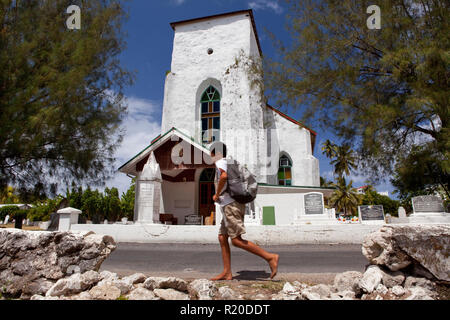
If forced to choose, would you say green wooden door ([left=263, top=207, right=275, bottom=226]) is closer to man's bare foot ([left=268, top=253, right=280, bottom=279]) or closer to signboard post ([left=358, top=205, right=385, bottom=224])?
signboard post ([left=358, top=205, right=385, bottom=224])

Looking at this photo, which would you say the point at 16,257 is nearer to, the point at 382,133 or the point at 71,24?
the point at 382,133

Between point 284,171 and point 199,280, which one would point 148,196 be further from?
point 284,171

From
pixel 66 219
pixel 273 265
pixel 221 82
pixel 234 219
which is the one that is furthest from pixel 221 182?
pixel 221 82

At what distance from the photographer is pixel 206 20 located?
21250mm

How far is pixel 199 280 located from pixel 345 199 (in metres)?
42.7

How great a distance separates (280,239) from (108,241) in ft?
22.4

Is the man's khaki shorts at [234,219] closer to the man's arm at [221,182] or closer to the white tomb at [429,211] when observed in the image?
the man's arm at [221,182]

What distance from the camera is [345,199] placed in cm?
4156

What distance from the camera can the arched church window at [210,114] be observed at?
63.0 ft

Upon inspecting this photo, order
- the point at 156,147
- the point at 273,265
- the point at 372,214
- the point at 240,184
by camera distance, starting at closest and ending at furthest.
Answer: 1. the point at 273,265
2. the point at 240,184
3. the point at 372,214
4. the point at 156,147

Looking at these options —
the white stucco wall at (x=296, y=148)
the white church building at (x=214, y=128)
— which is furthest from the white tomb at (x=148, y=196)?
the white stucco wall at (x=296, y=148)

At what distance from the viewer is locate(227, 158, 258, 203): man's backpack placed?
12.5 ft

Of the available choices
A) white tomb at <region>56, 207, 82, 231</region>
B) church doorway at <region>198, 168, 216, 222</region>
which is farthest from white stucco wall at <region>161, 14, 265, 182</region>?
white tomb at <region>56, 207, 82, 231</region>

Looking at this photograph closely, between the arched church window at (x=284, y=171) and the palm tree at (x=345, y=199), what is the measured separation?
83.6ft
